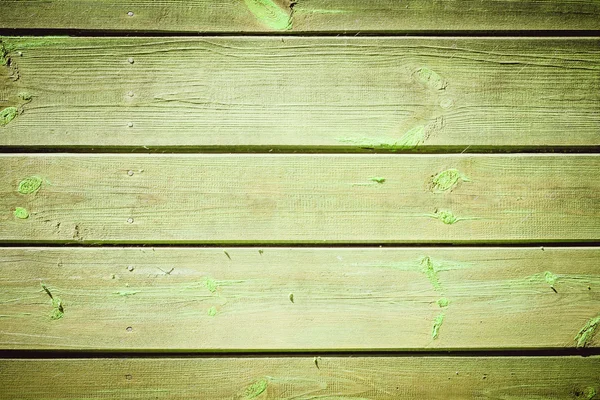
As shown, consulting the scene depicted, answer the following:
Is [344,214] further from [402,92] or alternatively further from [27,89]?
[27,89]

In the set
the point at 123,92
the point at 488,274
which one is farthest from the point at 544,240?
the point at 123,92

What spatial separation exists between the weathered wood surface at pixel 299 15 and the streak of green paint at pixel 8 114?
16 cm

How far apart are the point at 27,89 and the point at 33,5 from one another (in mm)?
165

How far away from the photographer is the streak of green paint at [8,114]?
74cm

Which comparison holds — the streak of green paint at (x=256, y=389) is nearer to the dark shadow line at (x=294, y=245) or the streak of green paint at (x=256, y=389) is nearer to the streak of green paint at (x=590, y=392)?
the dark shadow line at (x=294, y=245)

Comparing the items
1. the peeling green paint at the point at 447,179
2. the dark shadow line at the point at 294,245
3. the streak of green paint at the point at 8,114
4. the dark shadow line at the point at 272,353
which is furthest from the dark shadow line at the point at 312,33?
the dark shadow line at the point at 272,353

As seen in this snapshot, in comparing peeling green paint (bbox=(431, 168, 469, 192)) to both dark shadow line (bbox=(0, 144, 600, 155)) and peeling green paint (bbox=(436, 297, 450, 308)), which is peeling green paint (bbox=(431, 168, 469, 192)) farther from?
peeling green paint (bbox=(436, 297, 450, 308))

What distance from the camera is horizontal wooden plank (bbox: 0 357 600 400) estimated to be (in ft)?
2.51

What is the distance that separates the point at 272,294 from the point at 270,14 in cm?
56

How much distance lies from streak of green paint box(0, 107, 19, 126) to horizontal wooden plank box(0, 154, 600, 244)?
0.07 metres

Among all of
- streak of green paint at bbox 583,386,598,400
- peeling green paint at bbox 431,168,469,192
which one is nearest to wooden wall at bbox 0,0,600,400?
peeling green paint at bbox 431,168,469,192

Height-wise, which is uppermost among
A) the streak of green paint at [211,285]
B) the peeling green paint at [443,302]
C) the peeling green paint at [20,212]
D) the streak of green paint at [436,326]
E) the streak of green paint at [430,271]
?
the peeling green paint at [20,212]

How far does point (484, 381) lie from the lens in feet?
2.56

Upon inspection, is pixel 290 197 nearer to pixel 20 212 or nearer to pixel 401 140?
pixel 401 140
